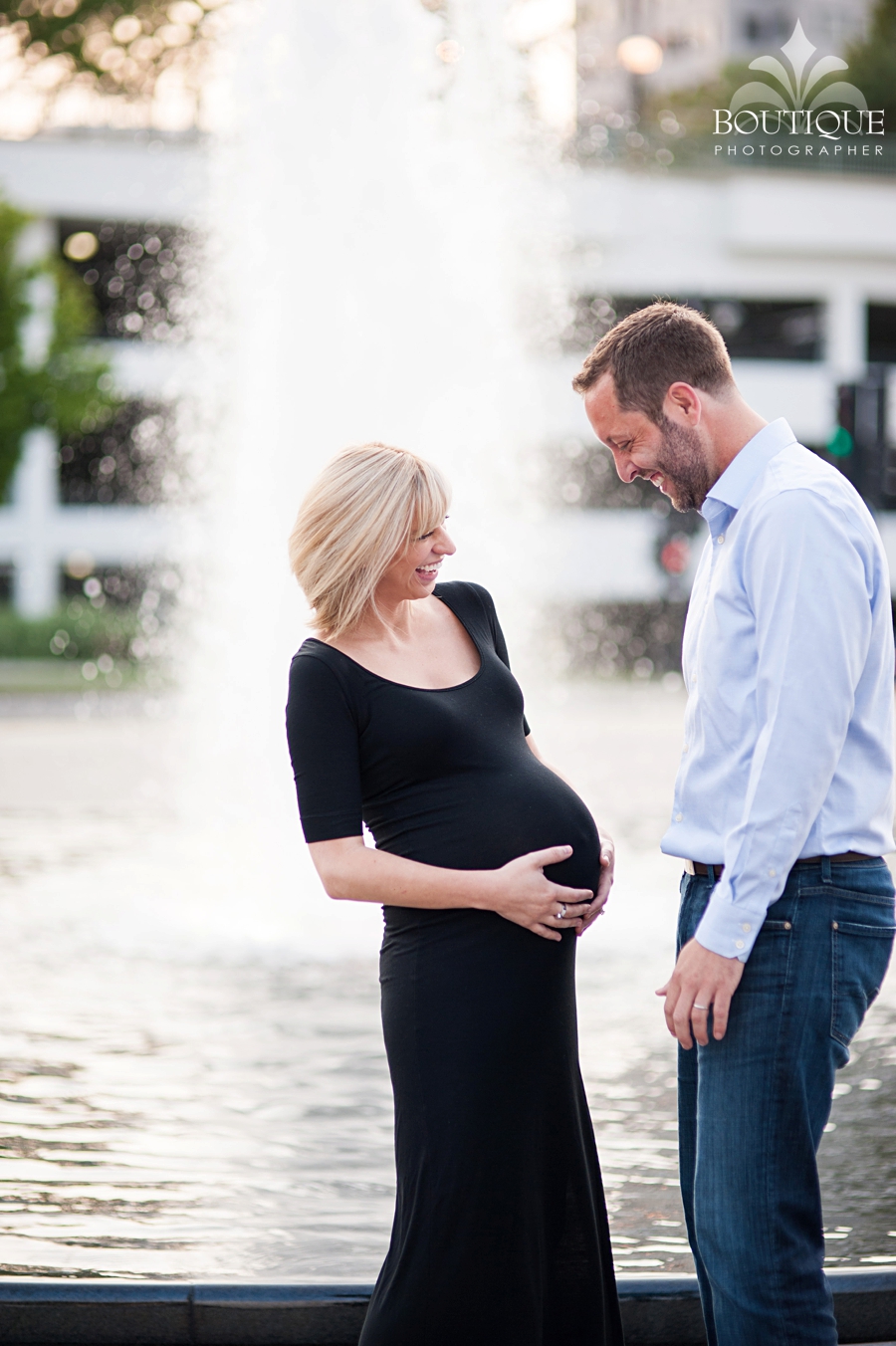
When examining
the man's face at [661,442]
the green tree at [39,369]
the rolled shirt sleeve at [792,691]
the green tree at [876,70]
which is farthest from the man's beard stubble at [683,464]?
the green tree at [876,70]

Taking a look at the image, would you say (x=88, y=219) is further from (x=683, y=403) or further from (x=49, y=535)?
(x=683, y=403)

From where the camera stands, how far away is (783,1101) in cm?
278

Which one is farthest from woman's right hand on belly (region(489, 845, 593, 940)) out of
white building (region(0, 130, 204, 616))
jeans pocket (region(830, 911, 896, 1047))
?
white building (region(0, 130, 204, 616))

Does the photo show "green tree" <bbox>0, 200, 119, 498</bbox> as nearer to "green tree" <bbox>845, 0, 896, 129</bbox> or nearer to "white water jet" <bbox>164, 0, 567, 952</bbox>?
"white water jet" <bbox>164, 0, 567, 952</bbox>

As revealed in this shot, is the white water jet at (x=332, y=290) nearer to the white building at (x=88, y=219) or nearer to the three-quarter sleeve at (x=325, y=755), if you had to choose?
the three-quarter sleeve at (x=325, y=755)

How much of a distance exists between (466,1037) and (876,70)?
204 ft

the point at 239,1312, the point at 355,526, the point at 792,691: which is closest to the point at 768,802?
the point at 792,691

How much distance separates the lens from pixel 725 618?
2834mm

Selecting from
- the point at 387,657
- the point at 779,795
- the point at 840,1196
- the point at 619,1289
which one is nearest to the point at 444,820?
the point at 387,657

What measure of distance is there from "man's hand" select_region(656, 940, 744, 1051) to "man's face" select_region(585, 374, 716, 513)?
77cm

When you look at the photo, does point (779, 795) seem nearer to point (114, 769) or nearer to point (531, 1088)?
point (531, 1088)

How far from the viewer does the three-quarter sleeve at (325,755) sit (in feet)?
9.91

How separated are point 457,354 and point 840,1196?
356 inches

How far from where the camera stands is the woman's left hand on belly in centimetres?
323
